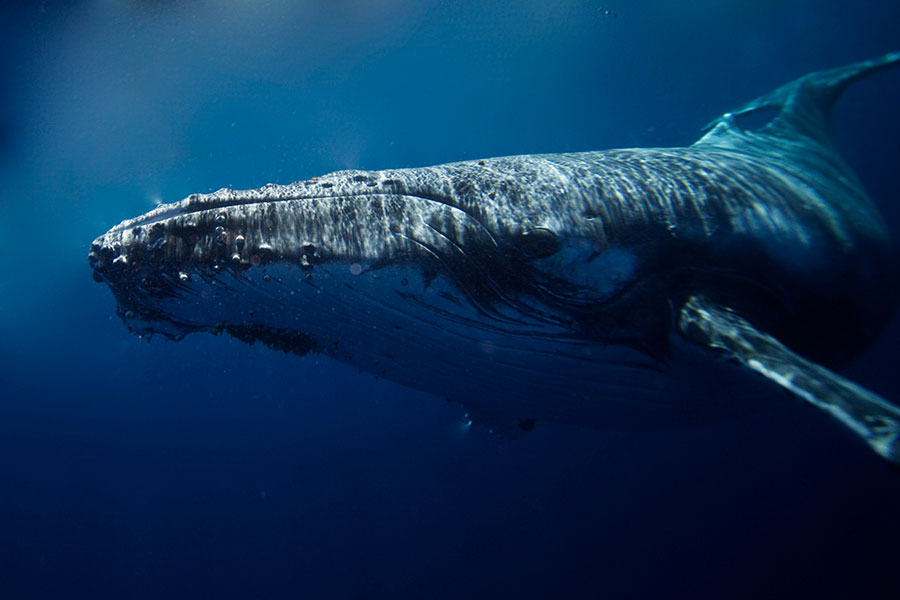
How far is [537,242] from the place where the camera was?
9.61 ft

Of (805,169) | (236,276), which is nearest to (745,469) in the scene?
(805,169)

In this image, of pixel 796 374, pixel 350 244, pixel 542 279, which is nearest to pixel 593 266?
pixel 542 279

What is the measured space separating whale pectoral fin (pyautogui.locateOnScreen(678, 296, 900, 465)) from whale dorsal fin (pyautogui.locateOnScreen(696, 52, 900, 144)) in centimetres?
525

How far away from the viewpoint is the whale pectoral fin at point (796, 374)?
6.46ft

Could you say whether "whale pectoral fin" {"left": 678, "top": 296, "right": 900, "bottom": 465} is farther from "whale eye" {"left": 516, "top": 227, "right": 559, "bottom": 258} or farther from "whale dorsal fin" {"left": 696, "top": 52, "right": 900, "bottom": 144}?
"whale dorsal fin" {"left": 696, "top": 52, "right": 900, "bottom": 144}

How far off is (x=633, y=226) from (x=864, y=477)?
22.8m

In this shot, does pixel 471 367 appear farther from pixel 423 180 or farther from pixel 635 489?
pixel 635 489

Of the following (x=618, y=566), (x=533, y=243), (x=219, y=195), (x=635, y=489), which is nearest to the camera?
(x=219, y=195)

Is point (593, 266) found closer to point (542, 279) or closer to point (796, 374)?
point (542, 279)

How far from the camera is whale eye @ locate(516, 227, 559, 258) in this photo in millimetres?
2926

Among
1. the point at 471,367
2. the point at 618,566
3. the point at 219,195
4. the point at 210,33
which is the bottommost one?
the point at 618,566

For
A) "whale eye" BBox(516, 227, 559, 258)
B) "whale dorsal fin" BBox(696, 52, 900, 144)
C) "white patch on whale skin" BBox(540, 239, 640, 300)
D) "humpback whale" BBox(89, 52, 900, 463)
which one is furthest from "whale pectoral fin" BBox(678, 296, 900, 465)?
"whale dorsal fin" BBox(696, 52, 900, 144)

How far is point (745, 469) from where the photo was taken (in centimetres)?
1711

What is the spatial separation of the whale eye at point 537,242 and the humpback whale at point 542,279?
1 centimetres
